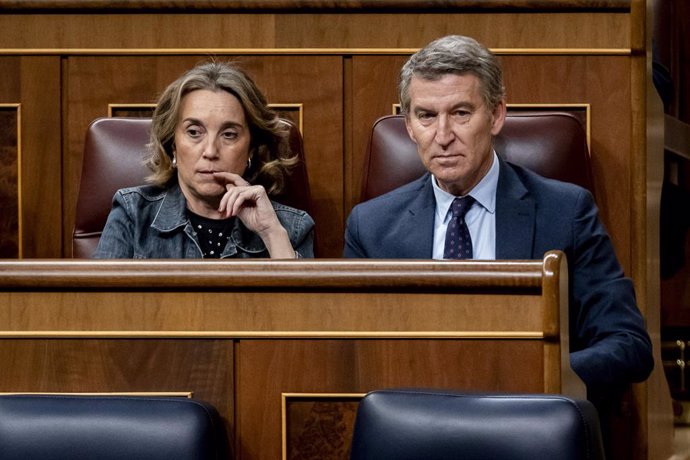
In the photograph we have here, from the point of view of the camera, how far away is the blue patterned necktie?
0.95m

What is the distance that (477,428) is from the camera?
2.10 ft

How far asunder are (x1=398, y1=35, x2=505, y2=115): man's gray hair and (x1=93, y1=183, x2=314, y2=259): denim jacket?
0.15 meters

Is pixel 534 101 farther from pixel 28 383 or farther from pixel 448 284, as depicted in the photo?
pixel 28 383

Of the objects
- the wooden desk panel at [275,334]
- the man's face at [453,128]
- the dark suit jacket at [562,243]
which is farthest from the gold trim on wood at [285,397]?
the man's face at [453,128]

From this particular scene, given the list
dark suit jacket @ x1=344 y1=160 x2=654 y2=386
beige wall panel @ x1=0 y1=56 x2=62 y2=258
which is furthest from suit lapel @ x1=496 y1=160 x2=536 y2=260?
beige wall panel @ x1=0 y1=56 x2=62 y2=258

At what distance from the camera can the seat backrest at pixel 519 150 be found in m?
1.04

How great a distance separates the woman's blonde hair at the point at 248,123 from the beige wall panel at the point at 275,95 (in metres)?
0.06

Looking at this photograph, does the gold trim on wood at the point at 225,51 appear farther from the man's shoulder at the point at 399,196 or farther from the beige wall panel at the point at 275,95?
the man's shoulder at the point at 399,196

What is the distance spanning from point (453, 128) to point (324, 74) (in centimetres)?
19

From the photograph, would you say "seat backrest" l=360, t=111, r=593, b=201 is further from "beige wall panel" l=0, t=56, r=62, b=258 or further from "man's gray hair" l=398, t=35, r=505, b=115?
"beige wall panel" l=0, t=56, r=62, b=258

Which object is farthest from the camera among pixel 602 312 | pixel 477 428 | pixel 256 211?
pixel 256 211

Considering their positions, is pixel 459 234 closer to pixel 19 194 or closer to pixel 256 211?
pixel 256 211

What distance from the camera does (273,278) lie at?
73 centimetres

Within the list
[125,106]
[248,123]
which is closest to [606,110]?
[248,123]
